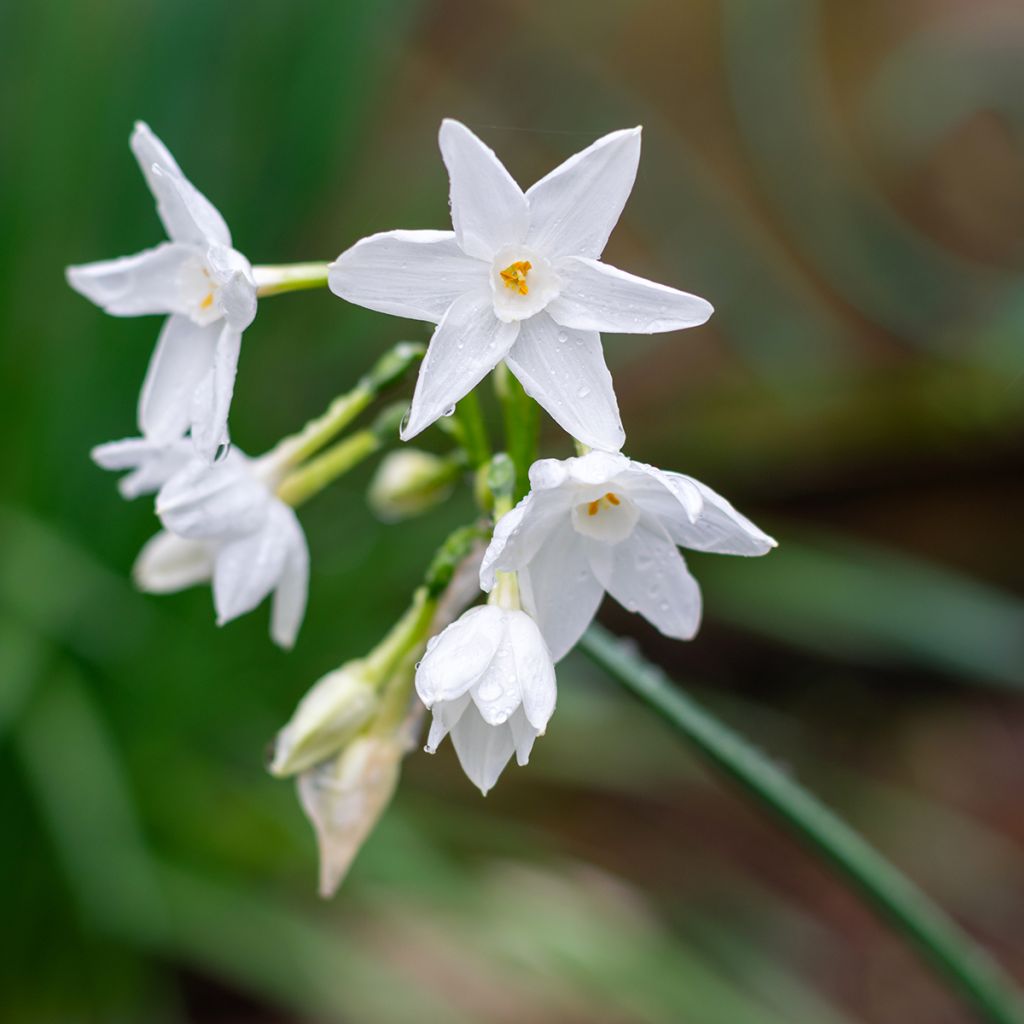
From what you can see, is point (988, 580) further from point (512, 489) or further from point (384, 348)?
point (512, 489)

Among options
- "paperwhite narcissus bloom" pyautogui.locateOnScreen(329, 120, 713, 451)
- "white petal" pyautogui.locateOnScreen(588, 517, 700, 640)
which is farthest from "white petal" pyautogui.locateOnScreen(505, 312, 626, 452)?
"white petal" pyautogui.locateOnScreen(588, 517, 700, 640)

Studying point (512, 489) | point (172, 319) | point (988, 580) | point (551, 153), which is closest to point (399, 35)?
point (551, 153)

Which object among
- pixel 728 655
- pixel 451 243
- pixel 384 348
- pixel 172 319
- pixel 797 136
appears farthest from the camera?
pixel 797 136

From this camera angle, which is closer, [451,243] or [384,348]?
[451,243]

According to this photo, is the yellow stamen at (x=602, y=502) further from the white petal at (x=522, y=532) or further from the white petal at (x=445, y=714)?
the white petal at (x=445, y=714)

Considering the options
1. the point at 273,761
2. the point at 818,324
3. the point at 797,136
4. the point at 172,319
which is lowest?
the point at 273,761

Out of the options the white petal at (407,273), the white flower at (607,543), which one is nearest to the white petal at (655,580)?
the white flower at (607,543)
